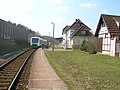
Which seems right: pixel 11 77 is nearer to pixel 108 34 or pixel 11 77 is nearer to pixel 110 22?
pixel 108 34

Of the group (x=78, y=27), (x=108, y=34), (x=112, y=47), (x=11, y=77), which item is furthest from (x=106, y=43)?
(x=78, y=27)

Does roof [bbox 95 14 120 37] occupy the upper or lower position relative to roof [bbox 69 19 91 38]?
lower

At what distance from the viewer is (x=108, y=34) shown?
36.6m

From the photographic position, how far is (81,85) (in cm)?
1251

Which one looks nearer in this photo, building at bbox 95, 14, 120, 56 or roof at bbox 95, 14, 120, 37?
building at bbox 95, 14, 120, 56

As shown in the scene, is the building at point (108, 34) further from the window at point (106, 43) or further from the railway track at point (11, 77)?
the railway track at point (11, 77)

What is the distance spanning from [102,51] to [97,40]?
2754mm

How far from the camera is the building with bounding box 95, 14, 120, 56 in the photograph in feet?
111

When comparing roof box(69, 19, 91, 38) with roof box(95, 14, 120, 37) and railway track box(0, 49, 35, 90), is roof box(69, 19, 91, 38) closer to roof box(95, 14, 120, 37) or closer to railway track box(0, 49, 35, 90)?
roof box(95, 14, 120, 37)

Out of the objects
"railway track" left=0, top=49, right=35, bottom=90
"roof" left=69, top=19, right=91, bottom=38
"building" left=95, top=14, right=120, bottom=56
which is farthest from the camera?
"roof" left=69, top=19, right=91, bottom=38

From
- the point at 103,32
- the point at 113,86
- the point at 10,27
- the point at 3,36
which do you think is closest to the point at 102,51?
the point at 103,32

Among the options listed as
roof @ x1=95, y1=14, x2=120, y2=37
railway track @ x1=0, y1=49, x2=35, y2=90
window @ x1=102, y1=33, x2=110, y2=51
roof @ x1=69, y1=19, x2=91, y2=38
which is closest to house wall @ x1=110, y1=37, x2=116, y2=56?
roof @ x1=95, y1=14, x2=120, y2=37

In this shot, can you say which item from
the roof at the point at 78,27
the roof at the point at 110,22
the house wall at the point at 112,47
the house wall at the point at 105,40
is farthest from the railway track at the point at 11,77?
the roof at the point at 78,27

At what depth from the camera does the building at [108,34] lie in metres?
33.8
